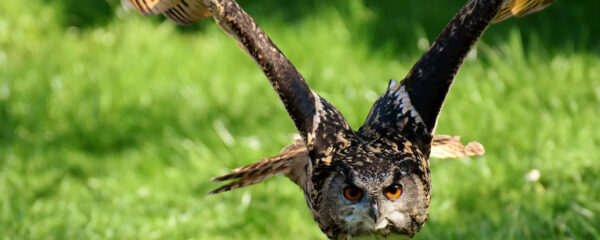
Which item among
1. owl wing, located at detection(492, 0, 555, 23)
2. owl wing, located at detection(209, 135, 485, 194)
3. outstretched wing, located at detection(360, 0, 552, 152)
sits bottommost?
owl wing, located at detection(209, 135, 485, 194)

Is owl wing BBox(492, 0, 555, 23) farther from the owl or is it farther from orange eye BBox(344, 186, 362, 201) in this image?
orange eye BBox(344, 186, 362, 201)

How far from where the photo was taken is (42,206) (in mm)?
5719

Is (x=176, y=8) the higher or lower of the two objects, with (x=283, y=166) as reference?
higher

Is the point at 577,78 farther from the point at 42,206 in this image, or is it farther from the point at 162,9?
the point at 42,206

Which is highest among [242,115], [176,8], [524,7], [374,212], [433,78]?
[524,7]

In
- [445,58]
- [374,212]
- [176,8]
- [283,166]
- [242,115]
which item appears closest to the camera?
[374,212]

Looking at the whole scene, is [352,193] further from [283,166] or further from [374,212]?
[283,166]

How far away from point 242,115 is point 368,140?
263cm

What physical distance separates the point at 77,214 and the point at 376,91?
7.35ft

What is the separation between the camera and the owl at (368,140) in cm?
373

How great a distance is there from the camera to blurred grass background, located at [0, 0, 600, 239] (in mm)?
5297

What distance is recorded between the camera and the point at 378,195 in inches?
144

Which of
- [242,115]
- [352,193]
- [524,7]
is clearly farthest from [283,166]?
[242,115]

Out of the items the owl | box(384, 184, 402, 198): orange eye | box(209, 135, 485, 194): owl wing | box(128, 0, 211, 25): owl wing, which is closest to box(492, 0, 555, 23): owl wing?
the owl
